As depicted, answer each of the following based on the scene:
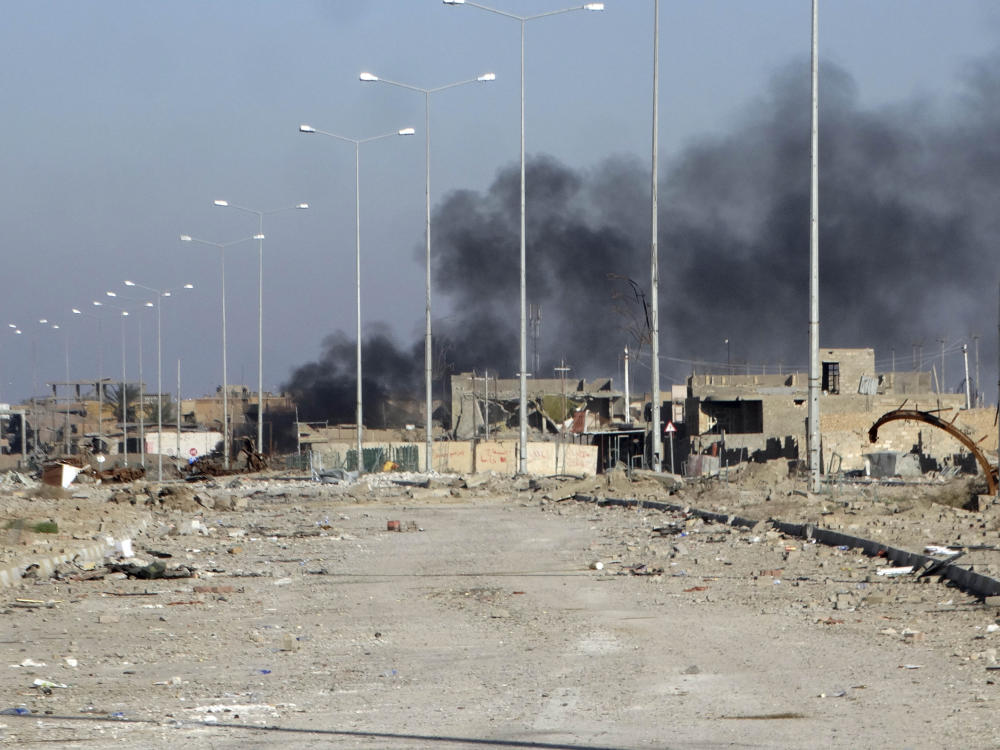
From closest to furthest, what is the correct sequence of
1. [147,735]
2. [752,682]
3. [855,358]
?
[147,735]
[752,682]
[855,358]

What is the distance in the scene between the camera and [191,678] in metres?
8.33

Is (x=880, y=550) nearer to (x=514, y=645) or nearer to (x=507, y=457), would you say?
(x=514, y=645)

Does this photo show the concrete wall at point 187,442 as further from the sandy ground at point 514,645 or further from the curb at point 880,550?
the sandy ground at point 514,645

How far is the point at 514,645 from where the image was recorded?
9.41m

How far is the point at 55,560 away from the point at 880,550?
926 centimetres

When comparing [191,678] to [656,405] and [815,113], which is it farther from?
[656,405]

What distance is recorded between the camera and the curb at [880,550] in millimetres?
11148

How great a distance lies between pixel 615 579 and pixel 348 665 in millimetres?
5578

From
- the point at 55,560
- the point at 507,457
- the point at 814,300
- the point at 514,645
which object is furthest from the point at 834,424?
the point at 514,645

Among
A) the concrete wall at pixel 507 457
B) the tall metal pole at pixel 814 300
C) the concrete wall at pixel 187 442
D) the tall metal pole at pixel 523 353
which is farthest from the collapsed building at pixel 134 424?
the tall metal pole at pixel 814 300

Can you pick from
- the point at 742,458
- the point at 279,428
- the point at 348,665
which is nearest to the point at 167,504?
the point at 348,665

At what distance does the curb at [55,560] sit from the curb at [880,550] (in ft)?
28.9

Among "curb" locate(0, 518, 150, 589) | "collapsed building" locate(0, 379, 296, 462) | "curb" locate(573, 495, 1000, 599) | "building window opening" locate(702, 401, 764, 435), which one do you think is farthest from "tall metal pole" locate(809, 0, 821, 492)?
"collapsed building" locate(0, 379, 296, 462)

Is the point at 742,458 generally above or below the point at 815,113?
below
